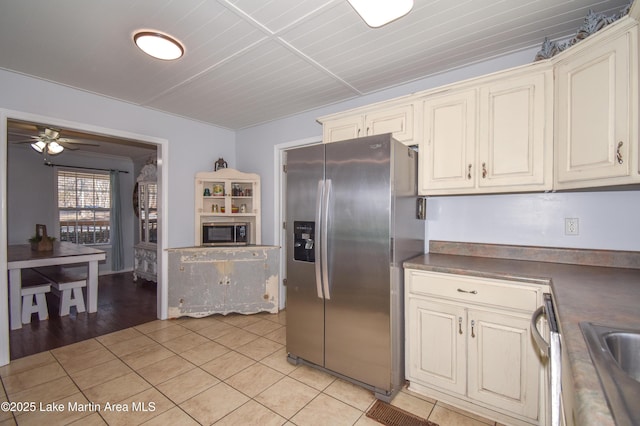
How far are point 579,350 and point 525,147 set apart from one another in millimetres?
1516

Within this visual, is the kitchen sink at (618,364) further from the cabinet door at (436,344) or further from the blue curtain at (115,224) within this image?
the blue curtain at (115,224)

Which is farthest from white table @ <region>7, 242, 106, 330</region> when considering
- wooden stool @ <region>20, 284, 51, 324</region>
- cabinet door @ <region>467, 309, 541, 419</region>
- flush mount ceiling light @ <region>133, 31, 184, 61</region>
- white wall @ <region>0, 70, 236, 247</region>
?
cabinet door @ <region>467, 309, 541, 419</region>

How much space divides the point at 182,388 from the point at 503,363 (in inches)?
84.7

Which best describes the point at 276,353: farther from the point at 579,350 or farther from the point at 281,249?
the point at 579,350

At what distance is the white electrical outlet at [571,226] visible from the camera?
6.23 ft

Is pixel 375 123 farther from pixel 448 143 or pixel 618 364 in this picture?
pixel 618 364

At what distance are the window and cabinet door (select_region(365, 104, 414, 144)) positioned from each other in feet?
19.8

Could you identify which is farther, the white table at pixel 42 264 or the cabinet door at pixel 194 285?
the cabinet door at pixel 194 285

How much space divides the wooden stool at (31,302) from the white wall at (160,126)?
1627 mm

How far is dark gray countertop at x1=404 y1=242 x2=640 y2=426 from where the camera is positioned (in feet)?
1.94

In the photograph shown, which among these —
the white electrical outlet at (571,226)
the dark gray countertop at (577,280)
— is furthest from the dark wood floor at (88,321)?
the white electrical outlet at (571,226)

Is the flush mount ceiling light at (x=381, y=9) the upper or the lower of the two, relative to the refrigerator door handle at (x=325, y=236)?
upper

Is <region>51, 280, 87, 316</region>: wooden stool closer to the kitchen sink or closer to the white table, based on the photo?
the white table

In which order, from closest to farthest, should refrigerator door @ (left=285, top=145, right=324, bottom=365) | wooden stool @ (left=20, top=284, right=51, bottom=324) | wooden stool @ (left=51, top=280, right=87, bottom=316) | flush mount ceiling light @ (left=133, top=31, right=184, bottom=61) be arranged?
flush mount ceiling light @ (left=133, top=31, right=184, bottom=61) < refrigerator door @ (left=285, top=145, right=324, bottom=365) < wooden stool @ (left=20, top=284, right=51, bottom=324) < wooden stool @ (left=51, top=280, right=87, bottom=316)
